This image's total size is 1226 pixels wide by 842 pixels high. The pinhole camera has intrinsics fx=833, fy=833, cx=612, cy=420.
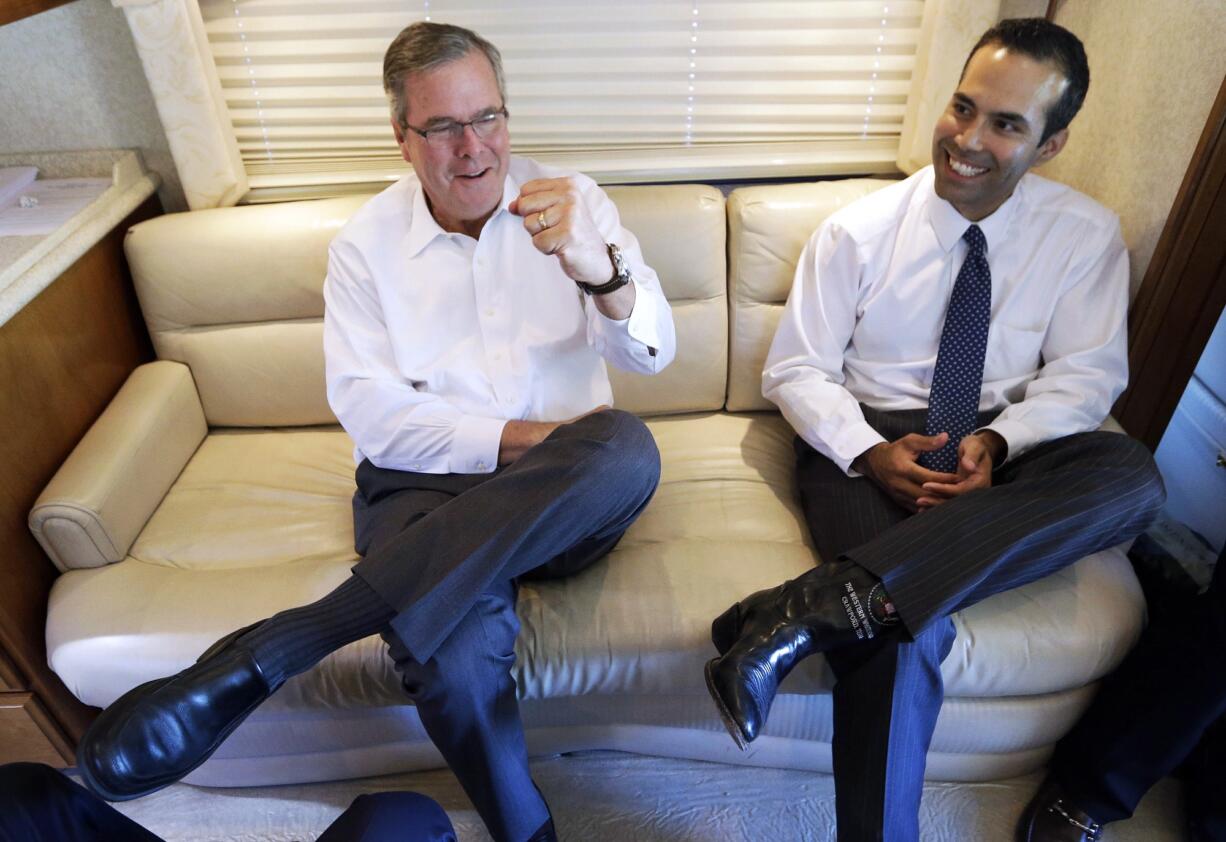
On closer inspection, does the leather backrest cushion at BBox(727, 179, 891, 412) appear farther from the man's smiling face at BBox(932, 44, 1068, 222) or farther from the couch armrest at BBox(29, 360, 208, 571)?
the couch armrest at BBox(29, 360, 208, 571)

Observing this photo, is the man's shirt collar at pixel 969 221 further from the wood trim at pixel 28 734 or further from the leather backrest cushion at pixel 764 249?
the wood trim at pixel 28 734

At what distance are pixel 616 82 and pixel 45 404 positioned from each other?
4.62 feet

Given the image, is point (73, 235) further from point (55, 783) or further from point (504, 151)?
point (55, 783)

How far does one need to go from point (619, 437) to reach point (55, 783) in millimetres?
857

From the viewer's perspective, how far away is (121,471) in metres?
1.58

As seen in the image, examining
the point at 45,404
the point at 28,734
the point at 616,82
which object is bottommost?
the point at 28,734

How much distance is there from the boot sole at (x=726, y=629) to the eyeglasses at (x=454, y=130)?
0.90 meters

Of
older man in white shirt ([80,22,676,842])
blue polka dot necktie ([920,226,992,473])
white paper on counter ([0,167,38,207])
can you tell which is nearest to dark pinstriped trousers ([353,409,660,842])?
older man in white shirt ([80,22,676,842])

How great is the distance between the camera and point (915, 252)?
64.2 inches

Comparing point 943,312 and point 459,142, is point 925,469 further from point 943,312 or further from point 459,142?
point 459,142

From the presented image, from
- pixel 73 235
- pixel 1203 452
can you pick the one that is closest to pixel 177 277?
pixel 73 235

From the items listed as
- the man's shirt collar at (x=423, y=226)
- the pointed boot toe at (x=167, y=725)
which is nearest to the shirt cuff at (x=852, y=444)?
the man's shirt collar at (x=423, y=226)

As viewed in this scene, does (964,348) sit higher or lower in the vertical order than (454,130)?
lower

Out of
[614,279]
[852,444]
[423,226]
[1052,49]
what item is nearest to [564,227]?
[614,279]
